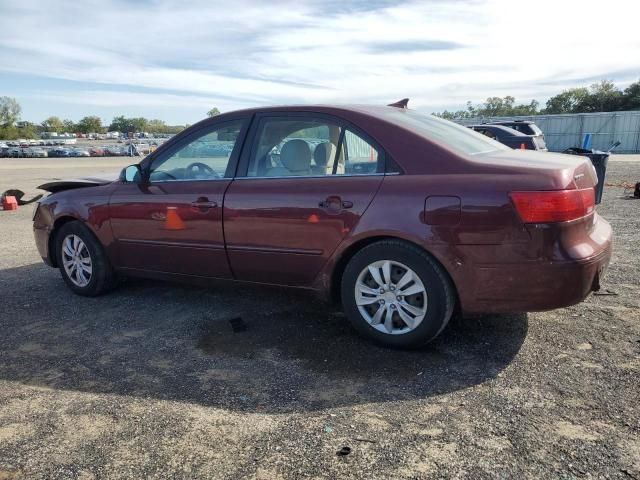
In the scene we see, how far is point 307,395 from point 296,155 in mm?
1770

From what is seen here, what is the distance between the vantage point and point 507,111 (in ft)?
239

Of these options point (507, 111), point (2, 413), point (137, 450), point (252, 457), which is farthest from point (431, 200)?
point (507, 111)

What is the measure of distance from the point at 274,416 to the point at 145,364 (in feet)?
3.84

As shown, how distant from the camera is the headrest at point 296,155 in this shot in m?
3.78

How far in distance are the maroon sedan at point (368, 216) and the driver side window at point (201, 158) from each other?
1 centimetres

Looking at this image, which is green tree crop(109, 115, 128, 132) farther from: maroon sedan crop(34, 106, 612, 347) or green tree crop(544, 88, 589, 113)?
maroon sedan crop(34, 106, 612, 347)

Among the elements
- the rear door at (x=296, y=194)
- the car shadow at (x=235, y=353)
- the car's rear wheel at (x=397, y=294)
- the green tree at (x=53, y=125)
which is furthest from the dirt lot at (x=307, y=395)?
the green tree at (x=53, y=125)

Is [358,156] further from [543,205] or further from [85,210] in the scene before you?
[85,210]

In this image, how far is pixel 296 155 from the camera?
3.85 meters

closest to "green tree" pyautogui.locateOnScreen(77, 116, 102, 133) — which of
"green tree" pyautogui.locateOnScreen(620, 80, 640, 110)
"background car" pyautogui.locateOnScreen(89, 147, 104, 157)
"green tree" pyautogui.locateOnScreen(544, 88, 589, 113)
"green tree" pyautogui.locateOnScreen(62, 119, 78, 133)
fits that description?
"green tree" pyautogui.locateOnScreen(62, 119, 78, 133)

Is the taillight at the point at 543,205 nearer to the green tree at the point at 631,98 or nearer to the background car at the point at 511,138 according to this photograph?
the background car at the point at 511,138

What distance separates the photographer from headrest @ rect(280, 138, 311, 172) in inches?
149

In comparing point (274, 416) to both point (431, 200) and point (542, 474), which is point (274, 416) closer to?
point (542, 474)

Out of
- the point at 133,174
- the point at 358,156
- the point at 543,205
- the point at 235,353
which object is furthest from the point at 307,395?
the point at 133,174
